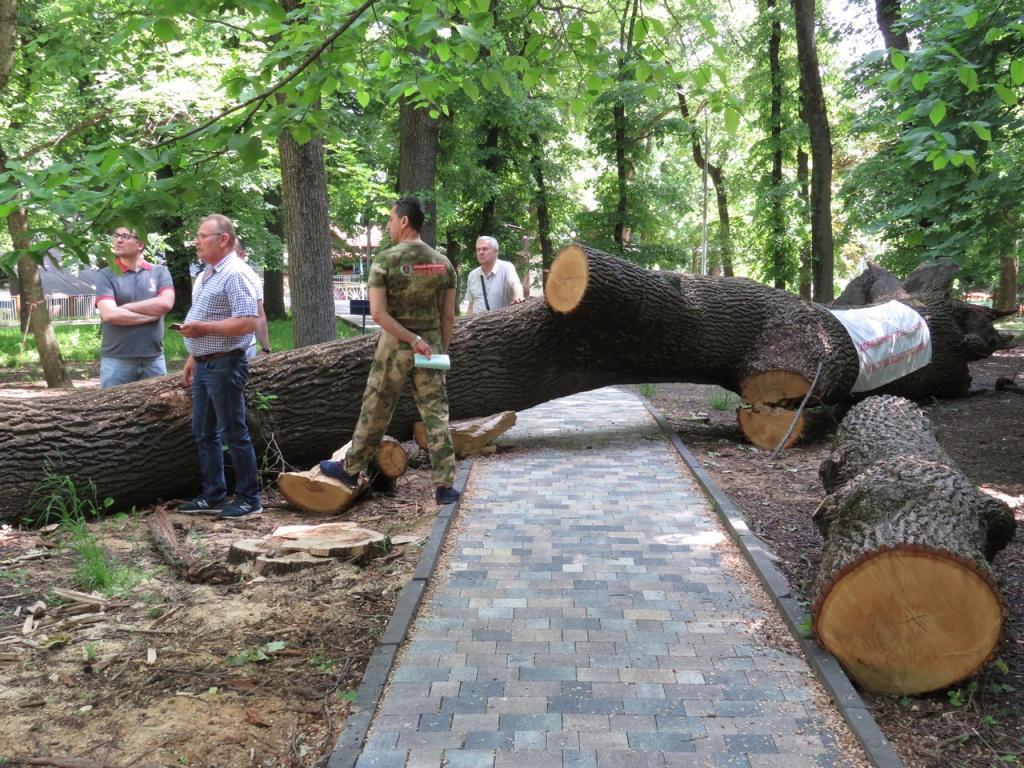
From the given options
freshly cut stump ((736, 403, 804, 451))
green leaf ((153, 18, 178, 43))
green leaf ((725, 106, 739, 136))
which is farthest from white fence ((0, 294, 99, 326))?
green leaf ((725, 106, 739, 136))

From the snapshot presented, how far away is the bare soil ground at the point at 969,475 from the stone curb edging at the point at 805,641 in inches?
4.1

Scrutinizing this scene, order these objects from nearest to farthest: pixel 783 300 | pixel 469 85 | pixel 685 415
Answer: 1. pixel 469 85
2. pixel 783 300
3. pixel 685 415

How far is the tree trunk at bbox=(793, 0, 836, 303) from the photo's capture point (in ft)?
45.0

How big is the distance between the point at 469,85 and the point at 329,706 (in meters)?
3.29

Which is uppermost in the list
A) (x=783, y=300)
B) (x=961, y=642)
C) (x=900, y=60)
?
(x=900, y=60)

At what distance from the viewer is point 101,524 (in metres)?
5.30

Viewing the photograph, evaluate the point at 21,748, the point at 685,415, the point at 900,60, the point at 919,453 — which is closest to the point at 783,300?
the point at 685,415

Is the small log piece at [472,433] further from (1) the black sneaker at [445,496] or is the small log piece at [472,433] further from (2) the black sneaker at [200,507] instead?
(2) the black sneaker at [200,507]

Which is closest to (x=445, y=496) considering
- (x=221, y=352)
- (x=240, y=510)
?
(x=240, y=510)

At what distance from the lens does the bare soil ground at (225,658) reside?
271 cm

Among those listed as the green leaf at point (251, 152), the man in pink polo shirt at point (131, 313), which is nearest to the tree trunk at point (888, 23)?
the man in pink polo shirt at point (131, 313)

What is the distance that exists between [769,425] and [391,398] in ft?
13.7

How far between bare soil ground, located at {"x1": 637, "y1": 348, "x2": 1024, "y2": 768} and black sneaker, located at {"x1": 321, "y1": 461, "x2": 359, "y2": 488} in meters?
2.88

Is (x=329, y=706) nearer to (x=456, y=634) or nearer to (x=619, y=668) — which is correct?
(x=456, y=634)
